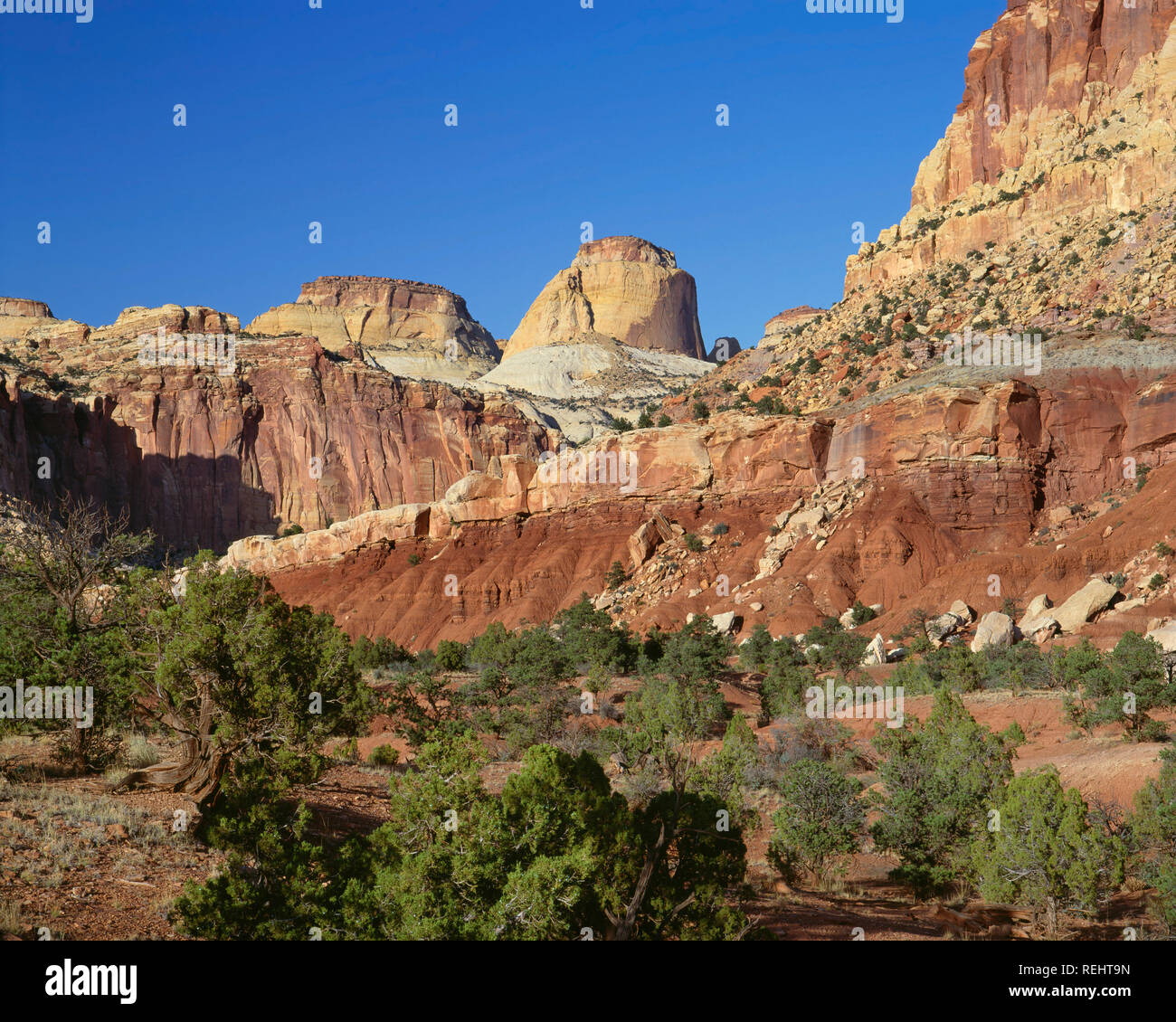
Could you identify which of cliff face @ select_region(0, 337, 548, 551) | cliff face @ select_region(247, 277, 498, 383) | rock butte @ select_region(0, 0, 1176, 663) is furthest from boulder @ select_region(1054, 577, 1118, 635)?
cliff face @ select_region(247, 277, 498, 383)

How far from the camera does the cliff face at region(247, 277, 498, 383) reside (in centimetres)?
18188

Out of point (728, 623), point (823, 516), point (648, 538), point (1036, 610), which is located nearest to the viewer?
point (1036, 610)

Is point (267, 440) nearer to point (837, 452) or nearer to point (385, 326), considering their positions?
point (837, 452)

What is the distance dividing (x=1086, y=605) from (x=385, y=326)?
173m

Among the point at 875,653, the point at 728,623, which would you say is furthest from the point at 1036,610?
the point at 728,623

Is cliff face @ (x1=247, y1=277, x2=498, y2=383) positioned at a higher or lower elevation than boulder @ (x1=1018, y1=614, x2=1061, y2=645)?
higher

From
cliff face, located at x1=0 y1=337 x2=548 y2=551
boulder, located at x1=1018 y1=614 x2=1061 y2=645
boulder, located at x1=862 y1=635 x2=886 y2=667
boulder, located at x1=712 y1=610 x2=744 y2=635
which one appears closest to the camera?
boulder, located at x1=1018 y1=614 x2=1061 y2=645

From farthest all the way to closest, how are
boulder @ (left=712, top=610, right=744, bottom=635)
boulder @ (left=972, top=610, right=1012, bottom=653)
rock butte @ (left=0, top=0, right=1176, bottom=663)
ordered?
rock butte @ (left=0, top=0, right=1176, bottom=663) → boulder @ (left=712, top=610, right=744, bottom=635) → boulder @ (left=972, top=610, right=1012, bottom=653)

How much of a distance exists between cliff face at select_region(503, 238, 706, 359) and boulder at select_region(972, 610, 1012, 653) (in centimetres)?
14715

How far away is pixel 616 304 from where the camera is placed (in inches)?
7283

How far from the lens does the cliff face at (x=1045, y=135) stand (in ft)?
Result: 209

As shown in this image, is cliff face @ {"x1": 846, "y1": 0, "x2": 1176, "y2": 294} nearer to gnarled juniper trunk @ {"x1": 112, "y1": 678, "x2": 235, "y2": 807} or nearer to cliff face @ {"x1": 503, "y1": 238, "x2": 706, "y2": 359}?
gnarled juniper trunk @ {"x1": 112, "y1": 678, "x2": 235, "y2": 807}

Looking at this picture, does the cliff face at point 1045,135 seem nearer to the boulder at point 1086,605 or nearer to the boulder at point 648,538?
the boulder at point 648,538

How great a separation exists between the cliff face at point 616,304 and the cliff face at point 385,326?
10.7 m
